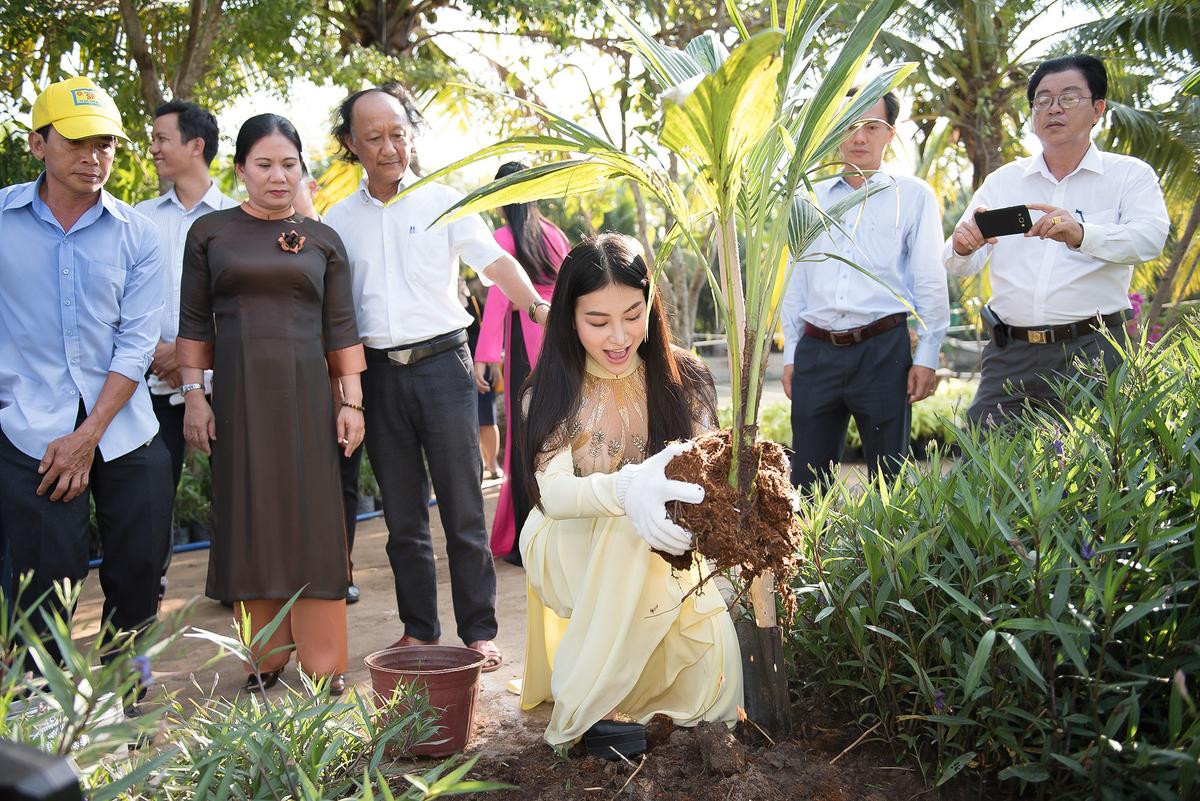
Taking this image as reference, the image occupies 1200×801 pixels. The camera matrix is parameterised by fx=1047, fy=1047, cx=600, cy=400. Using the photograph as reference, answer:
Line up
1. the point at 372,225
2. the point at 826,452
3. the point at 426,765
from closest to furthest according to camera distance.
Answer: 1. the point at 426,765
2. the point at 372,225
3. the point at 826,452

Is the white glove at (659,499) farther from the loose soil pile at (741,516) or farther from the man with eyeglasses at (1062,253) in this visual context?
the man with eyeglasses at (1062,253)

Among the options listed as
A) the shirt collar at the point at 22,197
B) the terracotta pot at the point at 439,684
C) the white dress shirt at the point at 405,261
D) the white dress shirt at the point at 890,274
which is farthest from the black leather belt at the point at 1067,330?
the shirt collar at the point at 22,197

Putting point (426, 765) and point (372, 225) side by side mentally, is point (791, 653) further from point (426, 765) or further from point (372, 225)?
point (372, 225)

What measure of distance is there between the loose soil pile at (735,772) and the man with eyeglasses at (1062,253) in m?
1.70

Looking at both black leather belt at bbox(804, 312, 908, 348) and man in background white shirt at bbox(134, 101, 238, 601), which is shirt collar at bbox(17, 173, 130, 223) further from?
Answer: black leather belt at bbox(804, 312, 908, 348)

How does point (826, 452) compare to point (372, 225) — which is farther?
point (826, 452)

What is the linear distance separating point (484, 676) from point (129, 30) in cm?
502

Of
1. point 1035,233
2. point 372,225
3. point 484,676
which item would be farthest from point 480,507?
point 1035,233

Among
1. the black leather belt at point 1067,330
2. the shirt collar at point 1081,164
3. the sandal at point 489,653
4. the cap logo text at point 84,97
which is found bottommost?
the sandal at point 489,653

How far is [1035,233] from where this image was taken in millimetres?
3639

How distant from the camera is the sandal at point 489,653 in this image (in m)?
3.79

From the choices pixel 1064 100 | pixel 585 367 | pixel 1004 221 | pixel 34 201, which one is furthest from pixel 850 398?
pixel 34 201

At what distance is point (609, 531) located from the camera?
9.22 ft

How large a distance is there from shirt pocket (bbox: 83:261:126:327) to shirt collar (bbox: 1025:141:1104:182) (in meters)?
3.38
